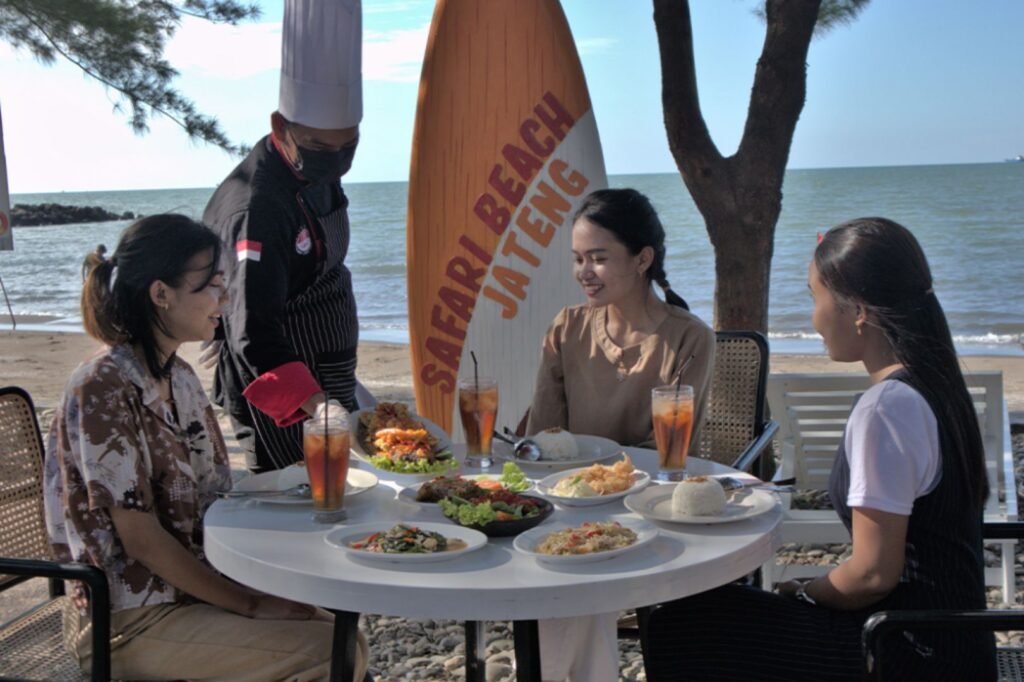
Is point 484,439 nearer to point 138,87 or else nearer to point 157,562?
point 157,562

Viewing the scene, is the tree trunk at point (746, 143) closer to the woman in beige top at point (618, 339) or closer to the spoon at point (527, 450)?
the woman in beige top at point (618, 339)

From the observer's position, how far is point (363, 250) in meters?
26.2

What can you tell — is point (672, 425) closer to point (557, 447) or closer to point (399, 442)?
point (557, 447)

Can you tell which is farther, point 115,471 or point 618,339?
point 618,339

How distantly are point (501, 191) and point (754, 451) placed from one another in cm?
173

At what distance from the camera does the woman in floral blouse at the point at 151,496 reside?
1951 mm

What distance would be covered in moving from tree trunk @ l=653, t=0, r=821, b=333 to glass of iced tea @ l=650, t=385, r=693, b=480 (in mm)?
2329

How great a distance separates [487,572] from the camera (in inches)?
64.8

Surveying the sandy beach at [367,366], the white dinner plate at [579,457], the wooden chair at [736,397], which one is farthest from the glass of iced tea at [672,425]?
the sandy beach at [367,366]

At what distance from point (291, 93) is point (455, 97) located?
4.37 ft

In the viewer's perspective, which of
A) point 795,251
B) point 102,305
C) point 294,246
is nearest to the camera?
point 102,305

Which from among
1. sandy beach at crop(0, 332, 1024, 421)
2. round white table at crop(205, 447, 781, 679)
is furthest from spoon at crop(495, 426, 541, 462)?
sandy beach at crop(0, 332, 1024, 421)

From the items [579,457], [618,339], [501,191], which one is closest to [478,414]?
[579,457]

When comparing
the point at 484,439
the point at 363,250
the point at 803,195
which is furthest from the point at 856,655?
the point at 803,195
